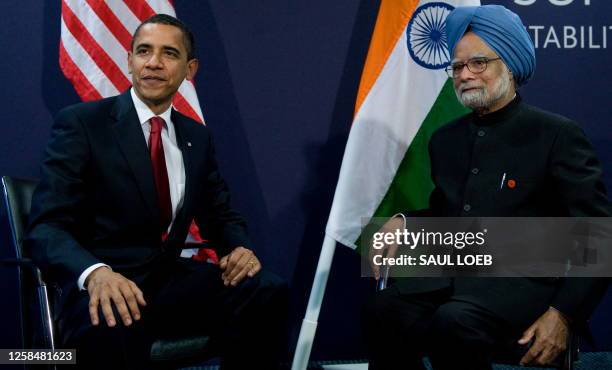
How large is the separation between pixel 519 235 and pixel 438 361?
56 centimetres

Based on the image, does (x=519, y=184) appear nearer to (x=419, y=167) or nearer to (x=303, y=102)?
(x=419, y=167)

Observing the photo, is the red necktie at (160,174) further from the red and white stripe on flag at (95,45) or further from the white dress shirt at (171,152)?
the red and white stripe on flag at (95,45)

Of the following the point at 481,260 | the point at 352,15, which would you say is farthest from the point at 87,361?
the point at 352,15

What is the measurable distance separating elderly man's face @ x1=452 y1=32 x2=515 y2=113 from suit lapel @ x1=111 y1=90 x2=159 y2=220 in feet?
4.05

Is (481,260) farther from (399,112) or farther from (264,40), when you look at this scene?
(264,40)

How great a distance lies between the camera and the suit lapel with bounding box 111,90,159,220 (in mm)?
2537

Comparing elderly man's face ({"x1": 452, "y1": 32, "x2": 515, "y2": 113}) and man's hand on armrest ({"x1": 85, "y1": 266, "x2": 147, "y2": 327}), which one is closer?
man's hand on armrest ({"x1": 85, "y1": 266, "x2": 147, "y2": 327})

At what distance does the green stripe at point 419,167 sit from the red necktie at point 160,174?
3.75ft

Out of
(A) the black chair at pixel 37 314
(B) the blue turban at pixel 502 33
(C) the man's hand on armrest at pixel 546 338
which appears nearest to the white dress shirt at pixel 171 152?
(A) the black chair at pixel 37 314

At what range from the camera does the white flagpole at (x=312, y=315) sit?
3336 millimetres

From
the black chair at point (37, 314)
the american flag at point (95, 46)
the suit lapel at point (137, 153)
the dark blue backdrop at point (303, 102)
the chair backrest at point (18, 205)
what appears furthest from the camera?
the dark blue backdrop at point (303, 102)

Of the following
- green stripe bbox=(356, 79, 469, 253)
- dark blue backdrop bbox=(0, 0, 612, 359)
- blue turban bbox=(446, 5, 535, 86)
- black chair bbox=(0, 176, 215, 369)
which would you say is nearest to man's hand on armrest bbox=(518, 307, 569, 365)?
blue turban bbox=(446, 5, 535, 86)

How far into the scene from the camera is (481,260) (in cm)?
256

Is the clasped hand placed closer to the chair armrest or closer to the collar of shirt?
the chair armrest
